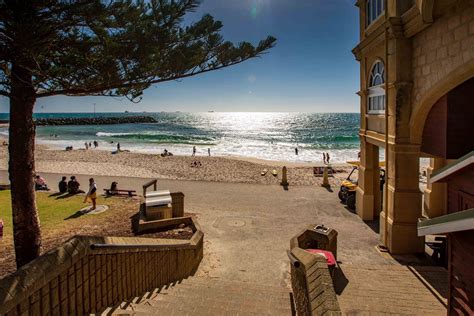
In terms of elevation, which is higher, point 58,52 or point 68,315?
point 58,52

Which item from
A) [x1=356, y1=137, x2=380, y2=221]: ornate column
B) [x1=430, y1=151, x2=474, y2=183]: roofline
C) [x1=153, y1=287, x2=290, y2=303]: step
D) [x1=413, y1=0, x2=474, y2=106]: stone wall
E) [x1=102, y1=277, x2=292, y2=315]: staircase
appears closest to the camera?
[x1=430, y1=151, x2=474, y2=183]: roofline

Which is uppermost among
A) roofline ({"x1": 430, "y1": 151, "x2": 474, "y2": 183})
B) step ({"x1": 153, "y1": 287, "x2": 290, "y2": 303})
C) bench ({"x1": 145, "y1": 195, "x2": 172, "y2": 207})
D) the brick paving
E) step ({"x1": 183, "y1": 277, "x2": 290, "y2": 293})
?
roofline ({"x1": 430, "y1": 151, "x2": 474, "y2": 183})

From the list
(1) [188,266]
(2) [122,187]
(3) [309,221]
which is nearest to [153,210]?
(1) [188,266]

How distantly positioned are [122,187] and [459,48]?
18094mm

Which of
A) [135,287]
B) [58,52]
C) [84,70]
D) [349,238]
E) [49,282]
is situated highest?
[58,52]

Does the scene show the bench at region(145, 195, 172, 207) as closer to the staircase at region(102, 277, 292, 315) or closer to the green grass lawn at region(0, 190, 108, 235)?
the green grass lawn at region(0, 190, 108, 235)

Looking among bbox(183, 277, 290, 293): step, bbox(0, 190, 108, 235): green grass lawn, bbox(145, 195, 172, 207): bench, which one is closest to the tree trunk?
bbox(183, 277, 290, 293): step

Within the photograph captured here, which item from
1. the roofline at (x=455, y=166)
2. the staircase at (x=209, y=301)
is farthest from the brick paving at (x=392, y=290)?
the roofline at (x=455, y=166)

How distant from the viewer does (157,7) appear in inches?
249

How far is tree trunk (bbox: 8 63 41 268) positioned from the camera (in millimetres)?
5762

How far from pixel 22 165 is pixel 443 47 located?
32.4 ft

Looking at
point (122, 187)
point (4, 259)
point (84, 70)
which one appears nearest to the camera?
point (84, 70)

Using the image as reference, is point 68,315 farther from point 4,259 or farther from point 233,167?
point 233,167

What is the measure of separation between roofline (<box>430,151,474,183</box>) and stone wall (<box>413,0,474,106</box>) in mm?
3046
